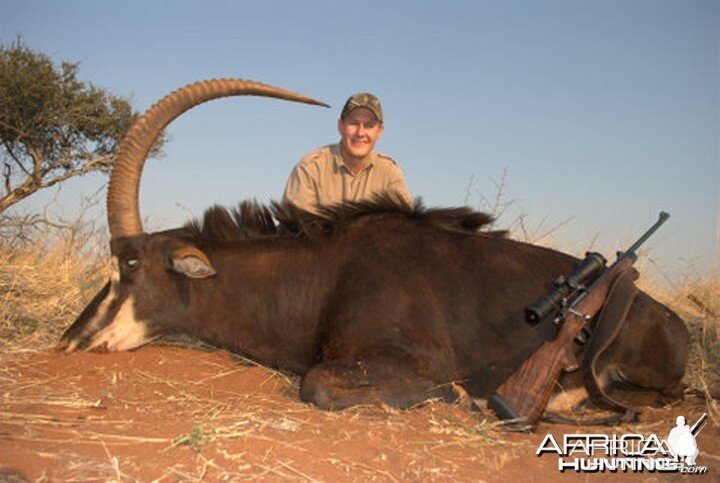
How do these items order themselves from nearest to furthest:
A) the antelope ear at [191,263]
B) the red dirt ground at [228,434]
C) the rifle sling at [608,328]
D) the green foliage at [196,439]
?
the red dirt ground at [228,434]
the green foliage at [196,439]
the rifle sling at [608,328]
the antelope ear at [191,263]

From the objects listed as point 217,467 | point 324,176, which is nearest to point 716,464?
point 217,467

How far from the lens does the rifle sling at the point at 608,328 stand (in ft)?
13.1

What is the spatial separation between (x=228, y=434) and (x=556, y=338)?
2.01 metres

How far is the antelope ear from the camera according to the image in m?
4.63

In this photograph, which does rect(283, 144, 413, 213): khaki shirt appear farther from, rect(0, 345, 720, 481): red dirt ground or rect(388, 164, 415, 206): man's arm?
rect(0, 345, 720, 481): red dirt ground

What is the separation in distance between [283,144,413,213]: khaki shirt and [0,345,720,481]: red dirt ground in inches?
123

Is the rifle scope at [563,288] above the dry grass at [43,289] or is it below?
above

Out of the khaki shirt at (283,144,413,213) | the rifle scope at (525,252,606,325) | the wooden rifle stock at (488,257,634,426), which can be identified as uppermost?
the khaki shirt at (283,144,413,213)

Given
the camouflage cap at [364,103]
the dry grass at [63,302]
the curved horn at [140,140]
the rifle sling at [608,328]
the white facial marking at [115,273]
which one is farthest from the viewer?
the camouflage cap at [364,103]

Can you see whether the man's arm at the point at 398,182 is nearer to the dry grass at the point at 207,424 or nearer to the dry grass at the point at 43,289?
the dry grass at the point at 207,424

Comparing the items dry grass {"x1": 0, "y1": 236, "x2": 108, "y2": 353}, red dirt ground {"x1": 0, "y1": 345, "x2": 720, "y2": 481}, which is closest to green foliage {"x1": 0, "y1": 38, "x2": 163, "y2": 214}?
dry grass {"x1": 0, "y1": 236, "x2": 108, "y2": 353}

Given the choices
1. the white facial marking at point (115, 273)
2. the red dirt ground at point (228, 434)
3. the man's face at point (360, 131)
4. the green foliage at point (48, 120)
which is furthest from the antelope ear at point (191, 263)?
the green foliage at point (48, 120)

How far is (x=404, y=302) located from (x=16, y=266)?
5.69 meters

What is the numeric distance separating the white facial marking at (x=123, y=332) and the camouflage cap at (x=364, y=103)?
3.40 metres
